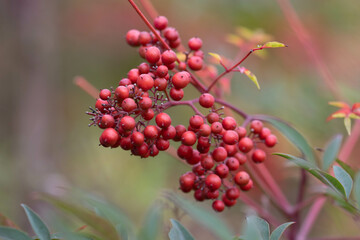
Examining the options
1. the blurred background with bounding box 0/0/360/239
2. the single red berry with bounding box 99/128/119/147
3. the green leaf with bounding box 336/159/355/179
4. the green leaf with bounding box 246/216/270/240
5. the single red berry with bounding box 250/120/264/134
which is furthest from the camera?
the blurred background with bounding box 0/0/360/239

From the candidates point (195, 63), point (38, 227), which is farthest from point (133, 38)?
point (38, 227)

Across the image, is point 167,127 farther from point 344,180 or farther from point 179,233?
point 344,180

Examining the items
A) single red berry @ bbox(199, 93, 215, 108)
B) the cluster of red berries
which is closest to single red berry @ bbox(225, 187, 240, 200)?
the cluster of red berries

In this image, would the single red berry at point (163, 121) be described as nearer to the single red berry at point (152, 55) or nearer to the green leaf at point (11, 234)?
the single red berry at point (152, 55)

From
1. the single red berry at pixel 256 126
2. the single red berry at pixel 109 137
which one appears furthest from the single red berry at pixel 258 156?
the single red berry at pixel 109 137

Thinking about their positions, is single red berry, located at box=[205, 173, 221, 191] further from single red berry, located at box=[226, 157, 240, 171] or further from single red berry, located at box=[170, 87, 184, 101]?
single red berry, located at box=[170, 87, 184, 101]

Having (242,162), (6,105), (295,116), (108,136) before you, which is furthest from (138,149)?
(6,105)

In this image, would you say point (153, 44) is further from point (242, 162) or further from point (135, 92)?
point (242, 162)
